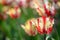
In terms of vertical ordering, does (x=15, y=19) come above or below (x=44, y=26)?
below

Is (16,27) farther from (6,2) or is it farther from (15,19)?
(6,2)

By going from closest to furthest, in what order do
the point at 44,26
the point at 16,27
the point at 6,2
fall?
the point at 44,26
the point at 16,27
the point at 6,2

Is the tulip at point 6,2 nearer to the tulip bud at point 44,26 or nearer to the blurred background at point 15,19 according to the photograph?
the blurred background at point 15,19

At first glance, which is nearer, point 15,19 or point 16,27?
point 16,27

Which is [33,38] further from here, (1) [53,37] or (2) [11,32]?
(2) [11,32]

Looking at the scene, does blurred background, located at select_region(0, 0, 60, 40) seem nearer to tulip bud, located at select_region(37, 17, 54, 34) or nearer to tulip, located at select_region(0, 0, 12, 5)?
tulip, located at select_region(0, 0, 12, 5)

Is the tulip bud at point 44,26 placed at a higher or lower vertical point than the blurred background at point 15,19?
higher

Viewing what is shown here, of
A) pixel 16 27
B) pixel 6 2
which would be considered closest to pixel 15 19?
pixel 16 27

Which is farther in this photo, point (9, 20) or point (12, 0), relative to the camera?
point (12, 0)

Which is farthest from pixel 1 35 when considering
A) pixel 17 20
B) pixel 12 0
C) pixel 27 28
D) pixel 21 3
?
pixel 27 28

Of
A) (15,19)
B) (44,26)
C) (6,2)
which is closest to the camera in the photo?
(44,26)

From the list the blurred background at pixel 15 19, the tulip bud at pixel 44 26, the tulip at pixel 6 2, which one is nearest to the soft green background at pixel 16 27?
the blurred background at pixel 15 19
